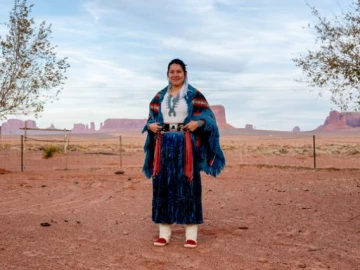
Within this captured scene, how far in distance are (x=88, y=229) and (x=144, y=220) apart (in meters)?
1.17

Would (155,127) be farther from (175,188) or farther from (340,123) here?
(340,123)

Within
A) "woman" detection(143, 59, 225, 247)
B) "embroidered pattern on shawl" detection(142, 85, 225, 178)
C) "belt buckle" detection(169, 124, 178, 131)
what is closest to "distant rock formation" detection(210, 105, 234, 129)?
"embroidered pattern on shawl" detection(142, 85, 225, 178)

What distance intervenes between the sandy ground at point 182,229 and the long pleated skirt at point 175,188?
15.6 inches

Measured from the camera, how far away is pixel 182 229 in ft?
24.0

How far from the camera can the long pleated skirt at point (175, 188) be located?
19.6 ft

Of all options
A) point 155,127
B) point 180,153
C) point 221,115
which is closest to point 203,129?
point 180,153

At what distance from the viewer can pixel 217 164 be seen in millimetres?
6184

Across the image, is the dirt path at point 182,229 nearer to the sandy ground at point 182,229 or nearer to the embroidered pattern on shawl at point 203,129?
the sandy ground at point 182,229

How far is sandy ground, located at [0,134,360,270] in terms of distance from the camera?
5301 millimetres

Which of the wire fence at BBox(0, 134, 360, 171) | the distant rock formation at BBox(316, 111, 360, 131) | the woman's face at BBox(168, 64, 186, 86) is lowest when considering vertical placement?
the wire fence at BBox(0, 134, 360, 171)

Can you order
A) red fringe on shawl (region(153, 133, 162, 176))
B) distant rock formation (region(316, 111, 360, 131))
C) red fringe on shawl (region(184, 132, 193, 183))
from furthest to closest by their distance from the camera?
distant rock formation (region(316, 111, 360, 131))
red fringe on shawl (region(153, 133, 162, 176))
red fringe on shawl (region(184, 132, 193, 183))

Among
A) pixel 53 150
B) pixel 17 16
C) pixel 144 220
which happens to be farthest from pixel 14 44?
pixel 144 220

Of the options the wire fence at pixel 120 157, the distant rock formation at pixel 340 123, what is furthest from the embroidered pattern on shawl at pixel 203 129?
the distant rock formation at pixel 340 123

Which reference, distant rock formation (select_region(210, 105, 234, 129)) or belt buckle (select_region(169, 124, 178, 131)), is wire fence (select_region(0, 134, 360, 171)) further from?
distant rock formation (select_region(210, 105, 234, 129))
